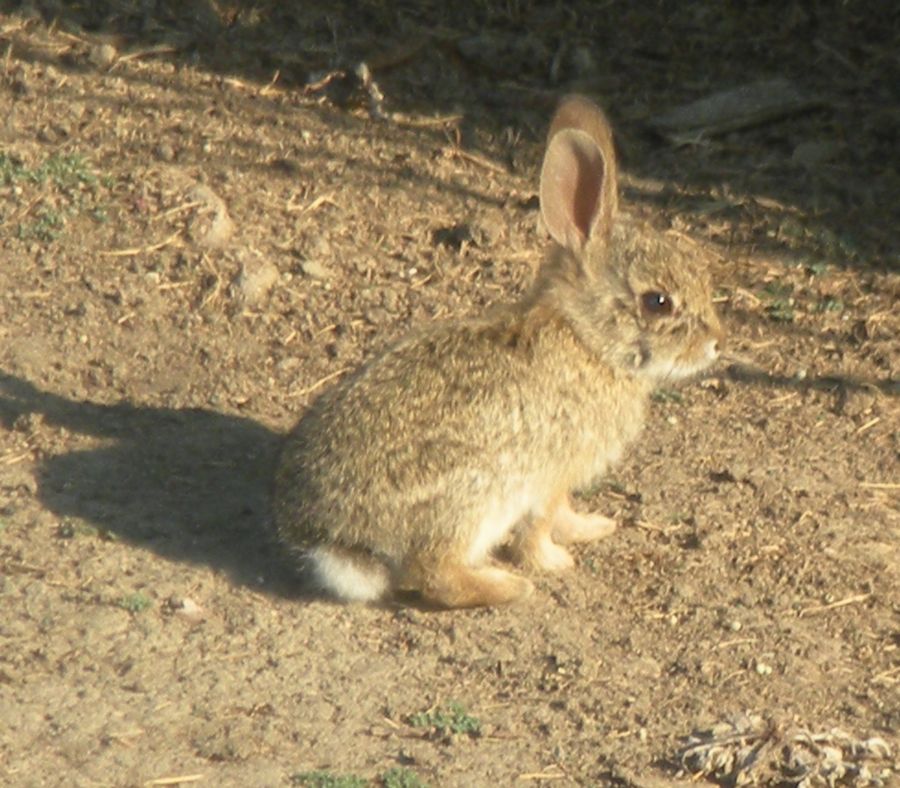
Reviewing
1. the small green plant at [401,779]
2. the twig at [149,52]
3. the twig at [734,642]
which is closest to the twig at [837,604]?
the twig at [734,642]

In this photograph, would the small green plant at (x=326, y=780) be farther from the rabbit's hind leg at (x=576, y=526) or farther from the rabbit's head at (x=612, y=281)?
the rabbit's head at (x=612, y=281)

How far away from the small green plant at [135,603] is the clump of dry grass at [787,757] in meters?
1.73

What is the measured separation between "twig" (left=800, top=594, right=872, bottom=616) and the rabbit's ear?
140cm

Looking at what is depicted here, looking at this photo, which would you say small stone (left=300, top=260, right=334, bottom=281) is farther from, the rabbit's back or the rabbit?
the rabbit's back

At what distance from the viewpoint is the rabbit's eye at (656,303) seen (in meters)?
5.95

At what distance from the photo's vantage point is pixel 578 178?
5910 millimetres

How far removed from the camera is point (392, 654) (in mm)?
5402

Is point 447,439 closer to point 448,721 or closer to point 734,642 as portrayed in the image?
point 448,721

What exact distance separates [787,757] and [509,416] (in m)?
1.43

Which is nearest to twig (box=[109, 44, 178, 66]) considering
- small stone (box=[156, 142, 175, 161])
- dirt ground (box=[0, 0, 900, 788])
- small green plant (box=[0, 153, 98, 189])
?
dirt ground (box=[0, 0, 900, 788])

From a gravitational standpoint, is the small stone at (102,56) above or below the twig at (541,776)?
above

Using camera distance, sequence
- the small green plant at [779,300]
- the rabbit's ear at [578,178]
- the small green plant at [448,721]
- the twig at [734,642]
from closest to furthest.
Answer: the small green plant at [448,721] → the twig at [734,642] → the rabbit's ear at [578,178] → the small green plant at [779,300]

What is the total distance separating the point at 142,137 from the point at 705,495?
3267mm

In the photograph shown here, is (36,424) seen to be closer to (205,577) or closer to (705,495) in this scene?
(205,577)
